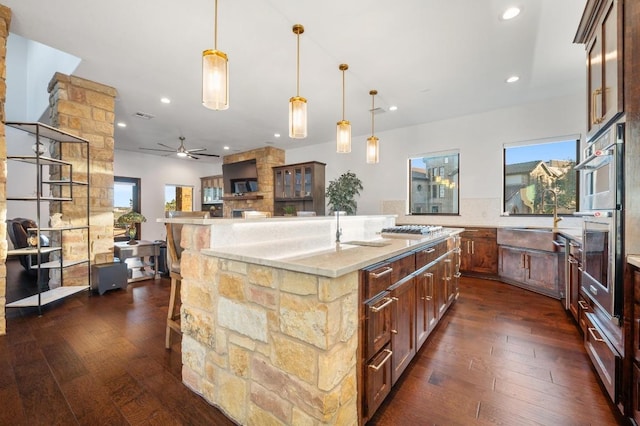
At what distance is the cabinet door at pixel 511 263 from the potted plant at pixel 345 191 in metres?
2.84

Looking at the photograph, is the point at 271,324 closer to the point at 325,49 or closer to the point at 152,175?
the point at 325,49

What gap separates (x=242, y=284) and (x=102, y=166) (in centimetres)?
357

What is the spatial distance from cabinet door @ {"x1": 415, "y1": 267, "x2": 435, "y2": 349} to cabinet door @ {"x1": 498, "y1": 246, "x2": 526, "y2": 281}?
233cm

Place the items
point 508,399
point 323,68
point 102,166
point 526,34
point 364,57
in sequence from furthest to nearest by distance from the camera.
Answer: point 102,166 < point 323,68 < point 364,57 < point 526,34 < point 508,399

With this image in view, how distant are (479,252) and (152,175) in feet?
27.4

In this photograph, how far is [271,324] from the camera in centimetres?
127

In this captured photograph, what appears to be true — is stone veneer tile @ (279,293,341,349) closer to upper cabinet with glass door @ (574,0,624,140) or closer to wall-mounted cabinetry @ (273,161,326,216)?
upper cabinet with glass door @ (574,0,624,140)

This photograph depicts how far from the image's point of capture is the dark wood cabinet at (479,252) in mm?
4181

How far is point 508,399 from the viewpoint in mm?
1600

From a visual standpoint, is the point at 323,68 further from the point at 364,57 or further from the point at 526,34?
the point at 526,34

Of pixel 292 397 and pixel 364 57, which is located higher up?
pixel 364 57

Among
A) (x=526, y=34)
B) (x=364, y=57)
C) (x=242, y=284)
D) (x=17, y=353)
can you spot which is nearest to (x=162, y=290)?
(x=17, y=353)

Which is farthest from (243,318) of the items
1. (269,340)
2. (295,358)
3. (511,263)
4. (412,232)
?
(511,263)

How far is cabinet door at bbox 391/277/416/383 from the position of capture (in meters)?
1.56
